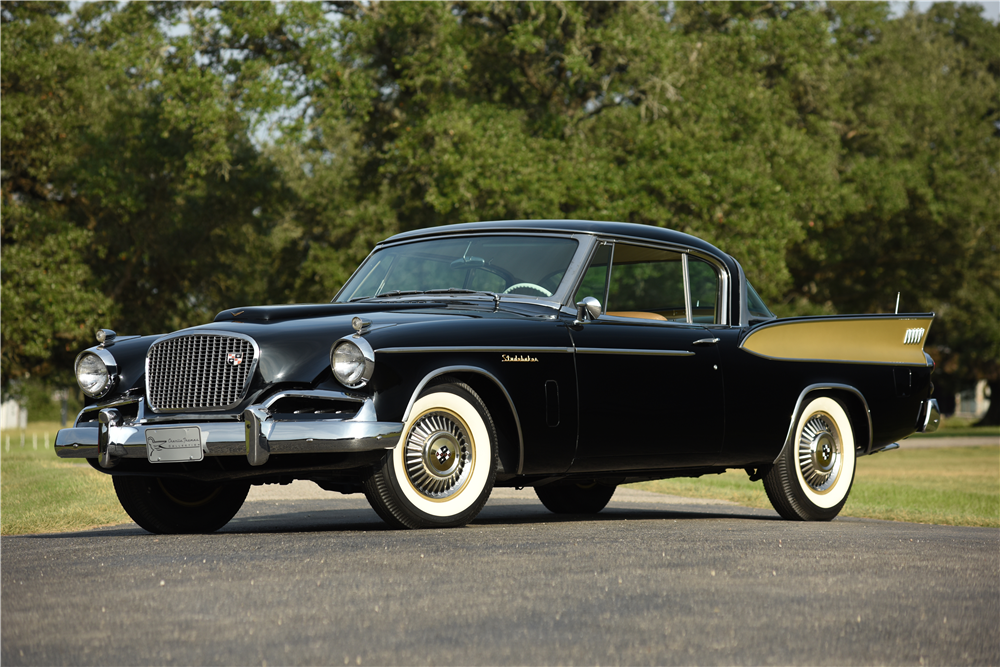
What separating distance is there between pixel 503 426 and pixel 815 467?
9.60ft

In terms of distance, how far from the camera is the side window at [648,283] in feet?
27.1

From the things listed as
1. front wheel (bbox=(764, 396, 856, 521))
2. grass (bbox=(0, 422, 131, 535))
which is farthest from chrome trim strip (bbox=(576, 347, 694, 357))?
grass (bbox=(0, 422, 131, 535))

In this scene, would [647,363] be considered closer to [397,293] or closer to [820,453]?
[397,293]

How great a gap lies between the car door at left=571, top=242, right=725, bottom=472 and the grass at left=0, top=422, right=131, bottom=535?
3892mm

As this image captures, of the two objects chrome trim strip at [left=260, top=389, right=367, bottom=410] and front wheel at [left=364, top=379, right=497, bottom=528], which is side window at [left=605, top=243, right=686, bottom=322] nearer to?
front wheel at [left=364, top=379, right=497, bottom=528]

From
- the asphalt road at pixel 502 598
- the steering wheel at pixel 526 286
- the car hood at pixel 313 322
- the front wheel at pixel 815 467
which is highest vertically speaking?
the steering wheel at pixel 526 286

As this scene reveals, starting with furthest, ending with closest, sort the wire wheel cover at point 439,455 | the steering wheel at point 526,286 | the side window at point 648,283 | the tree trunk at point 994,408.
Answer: the tree trunk at point 994,408
the side window at point 648,283
the steering wheel at point 526,286
the wire wheel cover at point 439,455

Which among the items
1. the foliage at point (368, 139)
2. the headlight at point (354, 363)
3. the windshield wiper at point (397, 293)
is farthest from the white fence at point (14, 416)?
the headlight at point (354, 363)

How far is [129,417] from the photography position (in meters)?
7.02

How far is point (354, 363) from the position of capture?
6316 mm

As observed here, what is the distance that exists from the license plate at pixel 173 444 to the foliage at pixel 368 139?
17.4 m

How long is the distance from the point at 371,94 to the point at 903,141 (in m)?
14.9

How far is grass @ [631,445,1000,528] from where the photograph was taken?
11.2 meters

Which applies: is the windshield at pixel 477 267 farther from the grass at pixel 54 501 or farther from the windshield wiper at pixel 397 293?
the grass at pixel 54 501
